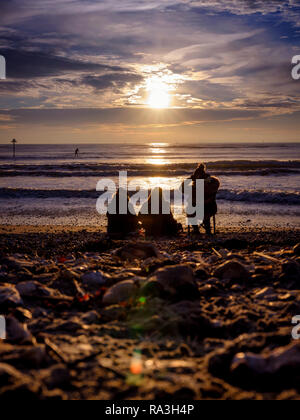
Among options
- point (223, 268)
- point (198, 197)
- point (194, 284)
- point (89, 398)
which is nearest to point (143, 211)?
point (198, 197)

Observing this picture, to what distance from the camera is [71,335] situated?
3305mm

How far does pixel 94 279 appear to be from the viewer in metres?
4.72

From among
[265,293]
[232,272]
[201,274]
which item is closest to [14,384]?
[265,293]

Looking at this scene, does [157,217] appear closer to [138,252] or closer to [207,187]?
[207,187]

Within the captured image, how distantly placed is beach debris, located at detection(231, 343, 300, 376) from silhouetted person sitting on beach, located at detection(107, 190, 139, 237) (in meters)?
7.76

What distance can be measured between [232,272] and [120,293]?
1.74m

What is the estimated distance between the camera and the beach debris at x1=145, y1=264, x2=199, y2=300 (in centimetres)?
399

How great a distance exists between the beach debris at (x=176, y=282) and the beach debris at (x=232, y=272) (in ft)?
2.89

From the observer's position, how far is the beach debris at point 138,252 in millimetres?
6320

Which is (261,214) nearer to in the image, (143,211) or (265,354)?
(143,211)

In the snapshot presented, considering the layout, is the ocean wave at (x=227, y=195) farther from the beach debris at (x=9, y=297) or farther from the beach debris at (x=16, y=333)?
the beach debris at (x=16, y=333)

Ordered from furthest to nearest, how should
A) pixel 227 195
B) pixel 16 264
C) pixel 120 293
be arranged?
1. pixel 227 195
2. pixel 16 264
3. pixel 120 293

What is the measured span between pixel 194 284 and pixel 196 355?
51.4 inches

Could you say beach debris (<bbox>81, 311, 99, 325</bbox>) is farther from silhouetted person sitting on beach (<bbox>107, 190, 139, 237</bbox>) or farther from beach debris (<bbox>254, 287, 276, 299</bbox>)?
silhouetted person sitting on beach (<bbox>107, 190, 139, 237</bbox>)
